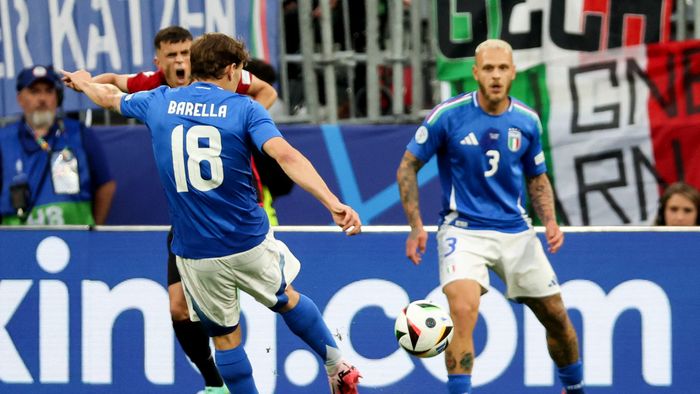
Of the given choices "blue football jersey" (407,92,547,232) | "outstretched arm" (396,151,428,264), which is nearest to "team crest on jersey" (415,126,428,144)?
"blue football jersey" (407,92,547,232)

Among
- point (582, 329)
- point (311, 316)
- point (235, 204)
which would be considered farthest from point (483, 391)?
point (235, 204)

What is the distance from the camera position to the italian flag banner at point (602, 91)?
1117 centimetres

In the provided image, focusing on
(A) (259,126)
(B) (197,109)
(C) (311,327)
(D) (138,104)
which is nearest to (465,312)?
(C) (311,327)

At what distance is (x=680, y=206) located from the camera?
34.4 ft

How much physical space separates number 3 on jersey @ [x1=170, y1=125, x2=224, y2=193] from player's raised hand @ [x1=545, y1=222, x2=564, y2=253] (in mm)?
2187

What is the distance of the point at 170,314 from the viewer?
31.7ft

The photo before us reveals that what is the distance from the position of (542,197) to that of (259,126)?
2136 mm

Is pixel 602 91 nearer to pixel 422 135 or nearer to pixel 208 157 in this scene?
pixel 422 135

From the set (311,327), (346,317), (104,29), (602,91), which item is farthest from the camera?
(104,29)

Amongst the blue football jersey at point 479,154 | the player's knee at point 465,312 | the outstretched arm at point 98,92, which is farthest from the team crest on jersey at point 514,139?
the outstretched arm at point 98,92

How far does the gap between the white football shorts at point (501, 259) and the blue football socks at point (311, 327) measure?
801mm

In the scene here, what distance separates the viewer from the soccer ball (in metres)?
8.59

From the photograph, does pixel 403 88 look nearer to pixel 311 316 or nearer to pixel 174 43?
pixel 174 43

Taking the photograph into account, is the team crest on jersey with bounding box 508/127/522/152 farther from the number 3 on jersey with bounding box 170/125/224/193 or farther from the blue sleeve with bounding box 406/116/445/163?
the number 3 on jersey with bounding box 170/125/224/193
